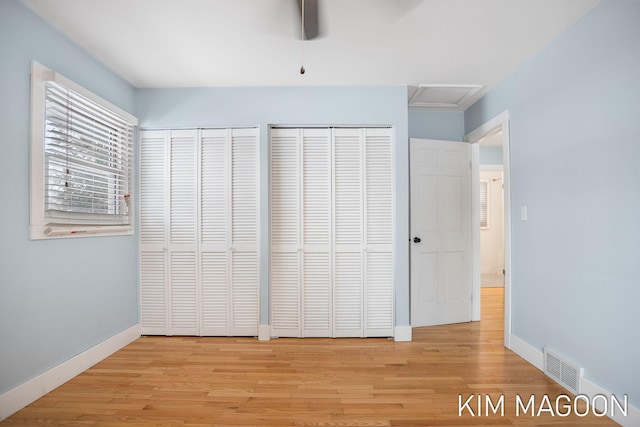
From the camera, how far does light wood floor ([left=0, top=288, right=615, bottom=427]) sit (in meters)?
1.90

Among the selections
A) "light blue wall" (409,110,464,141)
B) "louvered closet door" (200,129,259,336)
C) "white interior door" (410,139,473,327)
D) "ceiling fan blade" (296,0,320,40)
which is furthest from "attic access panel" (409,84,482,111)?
"louvered closet door" (200,129,259,336)

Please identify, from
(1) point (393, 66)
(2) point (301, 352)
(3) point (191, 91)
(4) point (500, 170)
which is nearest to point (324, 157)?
(1) point (393, 66)

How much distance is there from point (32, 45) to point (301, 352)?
316 centimetres

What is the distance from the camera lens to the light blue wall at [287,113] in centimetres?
315

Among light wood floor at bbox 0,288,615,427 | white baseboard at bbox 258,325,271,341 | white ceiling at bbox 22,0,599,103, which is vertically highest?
white ceiling at bbox 22,0,599,103

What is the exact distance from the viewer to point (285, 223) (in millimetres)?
3238

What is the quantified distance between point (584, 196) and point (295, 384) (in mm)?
2467

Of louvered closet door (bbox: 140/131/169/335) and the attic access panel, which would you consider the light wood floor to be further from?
the attic access panel

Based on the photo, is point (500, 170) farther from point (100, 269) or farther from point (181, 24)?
point (100, 269)

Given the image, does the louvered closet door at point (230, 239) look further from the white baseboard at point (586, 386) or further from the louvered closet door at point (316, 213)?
the white baseboard at point (586, 386)

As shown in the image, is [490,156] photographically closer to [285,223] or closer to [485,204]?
[485,204]

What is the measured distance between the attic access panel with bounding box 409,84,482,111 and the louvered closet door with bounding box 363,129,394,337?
0.64m

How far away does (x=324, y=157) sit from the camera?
323cm

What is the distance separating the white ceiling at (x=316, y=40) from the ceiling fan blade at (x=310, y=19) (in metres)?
0.06
